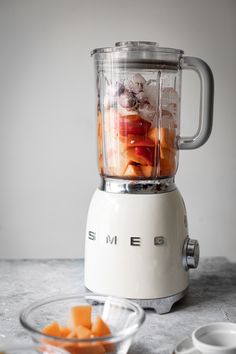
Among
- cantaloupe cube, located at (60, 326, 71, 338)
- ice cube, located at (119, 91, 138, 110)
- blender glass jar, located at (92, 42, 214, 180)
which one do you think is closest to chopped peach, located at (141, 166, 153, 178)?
blender glass jar, located at (92, 42, 214, 180)

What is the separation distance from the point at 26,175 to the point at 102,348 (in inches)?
23.7

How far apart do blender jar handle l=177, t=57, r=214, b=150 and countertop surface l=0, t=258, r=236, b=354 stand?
28 cm

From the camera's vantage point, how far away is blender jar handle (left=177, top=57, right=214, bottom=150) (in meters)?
1.03

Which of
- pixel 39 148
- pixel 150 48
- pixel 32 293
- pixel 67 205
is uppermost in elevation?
pixel 150 48

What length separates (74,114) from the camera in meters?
1.30

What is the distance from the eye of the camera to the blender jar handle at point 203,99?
1.03m

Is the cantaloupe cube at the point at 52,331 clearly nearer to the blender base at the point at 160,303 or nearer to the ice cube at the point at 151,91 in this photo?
the blender base at the point at 160,303

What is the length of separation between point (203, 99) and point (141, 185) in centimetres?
18

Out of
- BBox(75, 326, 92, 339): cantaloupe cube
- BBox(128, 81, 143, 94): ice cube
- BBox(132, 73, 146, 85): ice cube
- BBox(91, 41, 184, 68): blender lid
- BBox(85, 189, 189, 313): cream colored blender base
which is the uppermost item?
BBox(91, 41, 184, 68): blender lid

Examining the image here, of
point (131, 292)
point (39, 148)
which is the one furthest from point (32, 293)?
point (39, 148)

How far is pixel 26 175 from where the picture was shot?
133 cm

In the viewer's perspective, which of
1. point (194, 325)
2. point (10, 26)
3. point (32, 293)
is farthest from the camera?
point (10, 26)

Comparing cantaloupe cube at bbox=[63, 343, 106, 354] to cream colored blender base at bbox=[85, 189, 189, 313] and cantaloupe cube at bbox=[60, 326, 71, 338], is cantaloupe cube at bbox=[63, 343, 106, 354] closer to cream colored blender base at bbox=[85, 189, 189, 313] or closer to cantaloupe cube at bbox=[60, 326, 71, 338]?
cantaloupe cube at bbox=[60, 326, 71, 338]

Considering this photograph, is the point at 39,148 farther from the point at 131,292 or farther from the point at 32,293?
the point at 131,292
